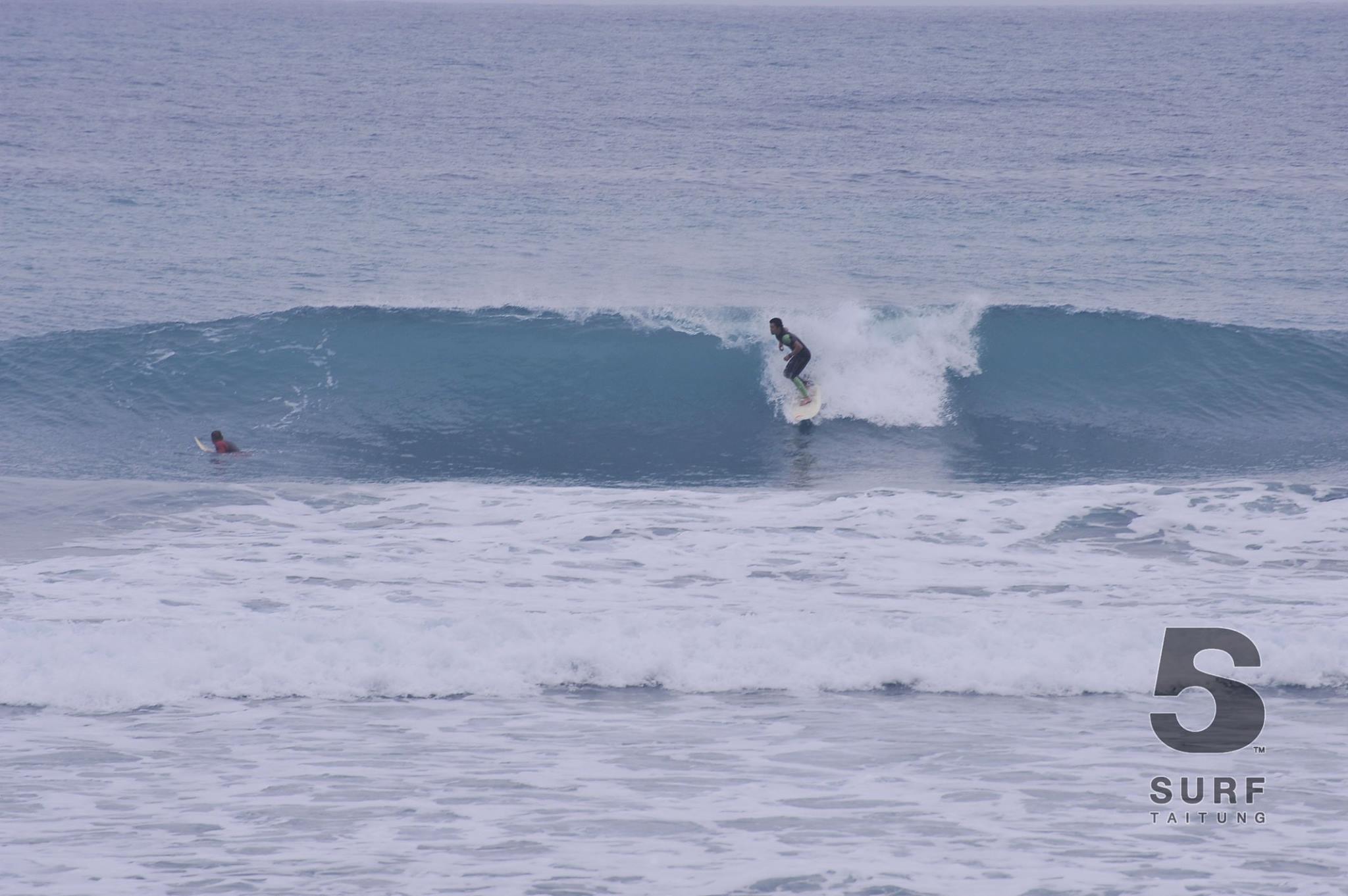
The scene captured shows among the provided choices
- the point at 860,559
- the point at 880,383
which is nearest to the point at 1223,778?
the point at 860,559

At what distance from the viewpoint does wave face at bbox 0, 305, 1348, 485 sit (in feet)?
45.2

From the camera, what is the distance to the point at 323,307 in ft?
59.8

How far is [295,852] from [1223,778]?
505cm

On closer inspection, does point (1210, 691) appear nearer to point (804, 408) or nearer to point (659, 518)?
point (659, 518)

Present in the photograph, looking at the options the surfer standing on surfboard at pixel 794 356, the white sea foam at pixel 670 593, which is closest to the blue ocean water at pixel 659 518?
the white sea foam at pixel 670 593

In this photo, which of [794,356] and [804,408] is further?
[804,408]

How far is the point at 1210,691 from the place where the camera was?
26.3 feet

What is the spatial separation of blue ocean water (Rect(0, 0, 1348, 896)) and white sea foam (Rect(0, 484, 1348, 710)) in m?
0.05

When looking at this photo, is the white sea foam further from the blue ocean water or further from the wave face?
the wave face

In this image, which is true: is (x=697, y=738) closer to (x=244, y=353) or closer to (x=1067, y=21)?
(x=244, y=353)

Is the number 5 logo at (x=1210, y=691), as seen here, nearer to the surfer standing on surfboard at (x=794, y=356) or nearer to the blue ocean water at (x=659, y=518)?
the blue ocean water at (x=659, y=518)

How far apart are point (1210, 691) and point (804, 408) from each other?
24.8 feet

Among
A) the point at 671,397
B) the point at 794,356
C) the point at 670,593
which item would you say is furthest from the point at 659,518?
the point at 671,397

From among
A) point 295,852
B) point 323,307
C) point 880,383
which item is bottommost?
point 295,852
